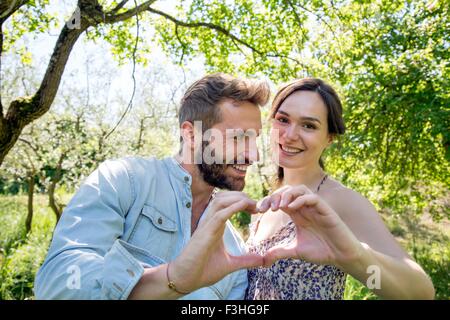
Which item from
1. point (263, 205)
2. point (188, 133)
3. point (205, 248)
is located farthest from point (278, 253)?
point (188, 133)

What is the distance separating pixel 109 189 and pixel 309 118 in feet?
4.87

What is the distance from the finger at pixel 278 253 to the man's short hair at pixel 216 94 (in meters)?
0.96

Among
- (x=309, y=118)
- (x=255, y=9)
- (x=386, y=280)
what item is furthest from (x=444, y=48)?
(x=386, y=280)

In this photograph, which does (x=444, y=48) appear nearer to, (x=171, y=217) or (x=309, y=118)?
(x=309, y=118)

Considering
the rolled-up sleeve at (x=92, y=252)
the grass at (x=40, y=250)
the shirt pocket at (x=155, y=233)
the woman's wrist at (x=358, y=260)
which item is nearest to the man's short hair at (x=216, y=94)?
the shirt pocket at (x=155, y=233)

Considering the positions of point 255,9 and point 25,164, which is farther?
point 25,164

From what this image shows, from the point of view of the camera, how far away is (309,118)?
2641 millimetres

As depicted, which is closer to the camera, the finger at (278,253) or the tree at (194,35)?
the finger at (278,253)

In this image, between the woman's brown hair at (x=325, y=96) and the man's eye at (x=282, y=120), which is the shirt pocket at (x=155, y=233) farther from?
the woman's brown hair at (x=325, y=96)

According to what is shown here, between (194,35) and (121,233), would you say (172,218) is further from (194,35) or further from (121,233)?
(194,35)

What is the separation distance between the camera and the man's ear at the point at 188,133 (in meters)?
2.39

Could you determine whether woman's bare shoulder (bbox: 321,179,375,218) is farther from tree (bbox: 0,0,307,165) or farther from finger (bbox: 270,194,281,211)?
tree (bbox: 0,0,307,165)

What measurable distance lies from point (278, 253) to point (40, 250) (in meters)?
7.40
